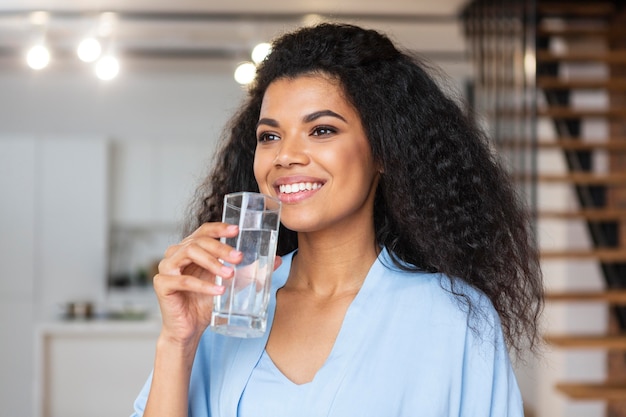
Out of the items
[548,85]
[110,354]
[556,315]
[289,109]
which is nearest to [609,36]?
[548,85]

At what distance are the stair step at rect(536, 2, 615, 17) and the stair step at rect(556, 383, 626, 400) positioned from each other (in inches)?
93.5

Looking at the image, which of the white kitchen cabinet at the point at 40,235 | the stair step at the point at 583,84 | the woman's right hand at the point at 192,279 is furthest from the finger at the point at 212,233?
the white kitchen cabinet at the point at 40,235

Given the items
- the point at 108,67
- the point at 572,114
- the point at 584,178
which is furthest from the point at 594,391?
the point at 108,67

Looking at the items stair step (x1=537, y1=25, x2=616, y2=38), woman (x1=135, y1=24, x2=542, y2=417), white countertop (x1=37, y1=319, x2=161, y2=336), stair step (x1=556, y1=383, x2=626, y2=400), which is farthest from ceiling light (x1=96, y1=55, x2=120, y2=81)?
woman (x1=135, y1=24, x2=542, y2=417)

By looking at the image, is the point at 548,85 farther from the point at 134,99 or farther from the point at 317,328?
the point at 134,99

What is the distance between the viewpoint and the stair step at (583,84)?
539 cm

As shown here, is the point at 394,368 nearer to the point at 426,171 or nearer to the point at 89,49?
the point at 426,171

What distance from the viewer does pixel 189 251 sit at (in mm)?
1472

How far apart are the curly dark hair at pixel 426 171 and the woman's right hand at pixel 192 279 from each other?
1.29ft

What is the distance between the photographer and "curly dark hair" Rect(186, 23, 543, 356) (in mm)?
1708

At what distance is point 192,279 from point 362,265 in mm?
422

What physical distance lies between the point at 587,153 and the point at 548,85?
635mm

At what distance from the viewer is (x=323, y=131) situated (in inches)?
64.7

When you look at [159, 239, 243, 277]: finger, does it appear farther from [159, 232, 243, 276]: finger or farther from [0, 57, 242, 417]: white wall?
[0, 57, 242, 417]: white wall
